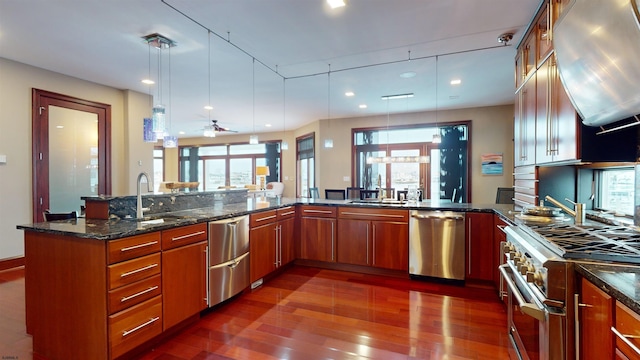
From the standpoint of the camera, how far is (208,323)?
2.51 metres

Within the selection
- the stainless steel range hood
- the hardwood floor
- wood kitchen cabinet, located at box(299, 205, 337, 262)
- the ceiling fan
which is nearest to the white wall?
the hardwood floor

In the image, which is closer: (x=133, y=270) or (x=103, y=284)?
(x=103, y=284)

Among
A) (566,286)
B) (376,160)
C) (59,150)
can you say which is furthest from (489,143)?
(59,150)

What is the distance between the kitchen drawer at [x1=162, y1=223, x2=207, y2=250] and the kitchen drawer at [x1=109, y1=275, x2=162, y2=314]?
24 centimetres

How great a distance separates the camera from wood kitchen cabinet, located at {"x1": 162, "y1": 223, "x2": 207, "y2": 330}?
218 centimetres

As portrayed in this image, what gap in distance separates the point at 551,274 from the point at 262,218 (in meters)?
2.62

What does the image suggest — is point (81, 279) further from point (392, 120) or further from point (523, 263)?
point (392, 120)

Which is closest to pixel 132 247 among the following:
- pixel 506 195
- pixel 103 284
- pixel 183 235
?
pixel 103 284

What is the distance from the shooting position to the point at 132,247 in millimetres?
1919

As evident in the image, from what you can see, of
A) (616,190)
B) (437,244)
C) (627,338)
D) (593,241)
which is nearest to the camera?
(627,338)

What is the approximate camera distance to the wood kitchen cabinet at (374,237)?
3570mm

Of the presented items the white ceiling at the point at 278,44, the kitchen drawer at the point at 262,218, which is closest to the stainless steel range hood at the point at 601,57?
the white ceiling at the point at 278,44

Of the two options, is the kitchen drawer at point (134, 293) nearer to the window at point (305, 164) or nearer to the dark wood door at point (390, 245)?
the dark wood door at point (390, 245)

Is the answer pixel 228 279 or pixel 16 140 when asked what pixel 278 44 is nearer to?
pixel 228 279
